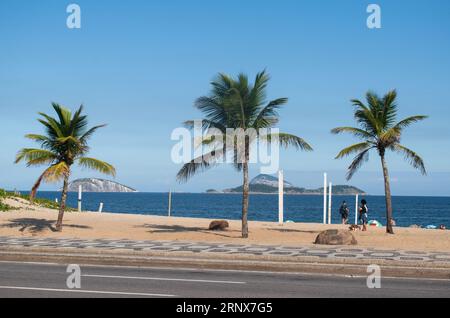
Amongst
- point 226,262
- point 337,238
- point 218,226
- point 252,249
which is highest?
point 218,226

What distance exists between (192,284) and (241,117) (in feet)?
44.1

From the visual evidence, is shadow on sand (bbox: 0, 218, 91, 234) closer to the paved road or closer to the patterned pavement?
the patterned pavement

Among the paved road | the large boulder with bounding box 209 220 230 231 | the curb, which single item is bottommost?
the paved road

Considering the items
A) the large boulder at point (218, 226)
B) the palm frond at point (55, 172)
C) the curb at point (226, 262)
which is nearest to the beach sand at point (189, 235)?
the large boulder at point (218, 226)

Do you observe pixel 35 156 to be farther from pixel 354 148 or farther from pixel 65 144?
pixel 354 148

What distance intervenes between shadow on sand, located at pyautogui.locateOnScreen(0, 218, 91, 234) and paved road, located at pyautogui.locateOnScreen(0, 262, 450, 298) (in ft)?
41.0

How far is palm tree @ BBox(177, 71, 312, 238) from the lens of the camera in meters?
24.8

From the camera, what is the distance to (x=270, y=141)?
25078 mm

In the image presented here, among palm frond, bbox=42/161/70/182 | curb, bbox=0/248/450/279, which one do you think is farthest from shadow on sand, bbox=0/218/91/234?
curb, bbox=0/248/450/279

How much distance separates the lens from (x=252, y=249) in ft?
62.4

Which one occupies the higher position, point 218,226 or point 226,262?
point 218,226

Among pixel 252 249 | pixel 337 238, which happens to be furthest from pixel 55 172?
pixel 337 238

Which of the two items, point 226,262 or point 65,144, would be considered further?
point 65,144

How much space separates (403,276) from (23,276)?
31.3 feet
